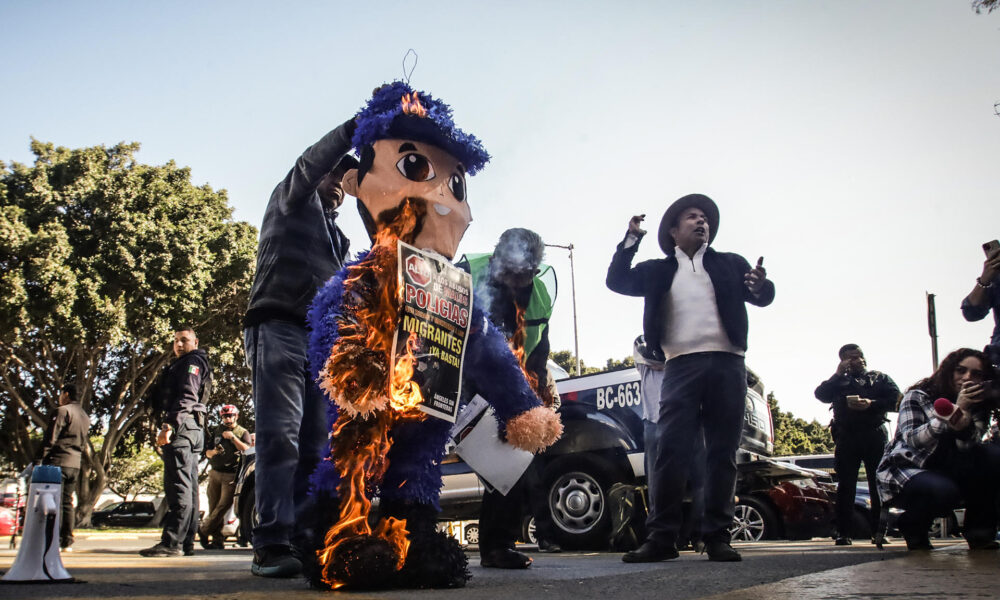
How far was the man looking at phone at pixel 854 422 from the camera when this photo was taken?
732 cm

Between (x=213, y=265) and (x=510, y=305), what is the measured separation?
16.2 m

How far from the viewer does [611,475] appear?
720cm

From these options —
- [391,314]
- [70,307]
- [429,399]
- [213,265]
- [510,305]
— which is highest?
[213,265]

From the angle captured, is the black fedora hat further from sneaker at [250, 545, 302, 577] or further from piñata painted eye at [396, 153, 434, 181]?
sneaker at [250, 545, 302, 577]

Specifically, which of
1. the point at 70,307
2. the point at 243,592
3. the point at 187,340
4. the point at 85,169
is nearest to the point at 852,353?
the point at 187,340

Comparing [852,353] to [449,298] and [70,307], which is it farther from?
[70,307]

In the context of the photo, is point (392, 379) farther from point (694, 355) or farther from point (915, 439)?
point (915, 439)

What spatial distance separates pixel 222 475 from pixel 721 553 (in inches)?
278

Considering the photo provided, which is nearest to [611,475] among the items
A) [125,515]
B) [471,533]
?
[471,533]

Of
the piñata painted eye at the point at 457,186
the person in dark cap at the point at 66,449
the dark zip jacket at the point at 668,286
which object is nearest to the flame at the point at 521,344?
the dark zip jacket at the point at 668,286

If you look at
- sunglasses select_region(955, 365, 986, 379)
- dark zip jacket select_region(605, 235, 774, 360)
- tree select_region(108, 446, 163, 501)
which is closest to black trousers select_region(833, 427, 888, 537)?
sunglasses select_region(955, 365, 986, 379)

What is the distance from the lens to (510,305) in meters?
4.82

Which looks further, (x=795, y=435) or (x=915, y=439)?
(x=795, y=435)

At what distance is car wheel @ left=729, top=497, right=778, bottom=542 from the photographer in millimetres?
8523
